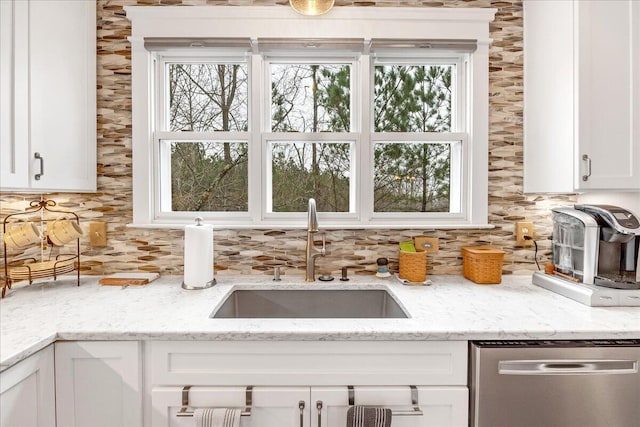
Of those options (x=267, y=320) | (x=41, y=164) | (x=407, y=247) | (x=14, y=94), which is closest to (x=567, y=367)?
(x=407, y=247)

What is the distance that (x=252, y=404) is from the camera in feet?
4.10

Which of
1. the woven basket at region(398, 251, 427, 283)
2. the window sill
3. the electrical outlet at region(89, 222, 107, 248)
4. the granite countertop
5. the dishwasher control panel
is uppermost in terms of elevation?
the window sill

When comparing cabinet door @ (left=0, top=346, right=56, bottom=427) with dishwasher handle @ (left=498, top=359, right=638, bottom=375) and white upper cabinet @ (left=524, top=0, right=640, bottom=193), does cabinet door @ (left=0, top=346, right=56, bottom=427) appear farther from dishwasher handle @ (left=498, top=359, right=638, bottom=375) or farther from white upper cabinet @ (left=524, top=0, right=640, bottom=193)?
white upper cabinet @ (left=524, top=0, right=640, bottom=193)

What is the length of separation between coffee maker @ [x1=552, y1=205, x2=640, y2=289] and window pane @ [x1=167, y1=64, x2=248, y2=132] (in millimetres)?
1780

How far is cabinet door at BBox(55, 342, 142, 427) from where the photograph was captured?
125 cm

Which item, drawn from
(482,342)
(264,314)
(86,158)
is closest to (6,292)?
(86,158)

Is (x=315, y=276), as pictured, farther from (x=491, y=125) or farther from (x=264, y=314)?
(x=491, y=125)

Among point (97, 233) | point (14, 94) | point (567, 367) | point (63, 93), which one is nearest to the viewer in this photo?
point (567, 367)

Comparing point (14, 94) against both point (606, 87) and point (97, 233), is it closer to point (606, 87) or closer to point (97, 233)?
point (97, 233)

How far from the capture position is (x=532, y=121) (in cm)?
196

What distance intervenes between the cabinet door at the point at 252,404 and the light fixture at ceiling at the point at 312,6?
173 cm

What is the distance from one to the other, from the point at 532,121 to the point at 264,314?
1729 millimetres

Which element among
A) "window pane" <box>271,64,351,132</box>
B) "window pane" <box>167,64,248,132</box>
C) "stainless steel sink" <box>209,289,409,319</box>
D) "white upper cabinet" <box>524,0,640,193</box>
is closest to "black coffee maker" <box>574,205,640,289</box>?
"white upper cabinet" <box>524,0,640,193</box>

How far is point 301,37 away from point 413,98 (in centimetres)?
71
